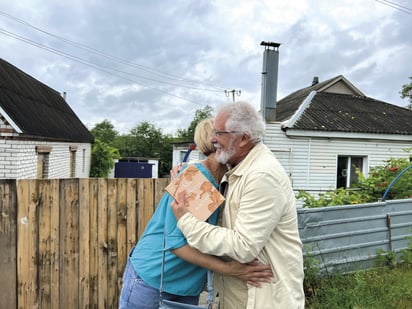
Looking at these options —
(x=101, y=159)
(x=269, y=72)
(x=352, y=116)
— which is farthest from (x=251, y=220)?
(x=101, y=159)

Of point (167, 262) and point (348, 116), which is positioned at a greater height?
point (348, 116)

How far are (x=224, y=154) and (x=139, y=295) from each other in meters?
0.79

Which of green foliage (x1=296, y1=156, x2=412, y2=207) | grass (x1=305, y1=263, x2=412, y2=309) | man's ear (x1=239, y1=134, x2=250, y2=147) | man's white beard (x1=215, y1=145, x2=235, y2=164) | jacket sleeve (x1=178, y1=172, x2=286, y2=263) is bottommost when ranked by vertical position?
grass (x1=305, y1=263, x2=412, y2=309)

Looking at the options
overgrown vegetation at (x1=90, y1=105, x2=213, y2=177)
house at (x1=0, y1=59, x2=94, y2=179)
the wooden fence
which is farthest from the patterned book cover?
overgrown vegetation at (x1=90, y1=105, x2=213, y2=177)

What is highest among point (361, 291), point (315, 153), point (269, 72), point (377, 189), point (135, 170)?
point (269, 72)

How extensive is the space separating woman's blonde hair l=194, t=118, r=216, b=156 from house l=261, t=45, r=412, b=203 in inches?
317

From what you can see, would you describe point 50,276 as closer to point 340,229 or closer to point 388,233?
point 340,229

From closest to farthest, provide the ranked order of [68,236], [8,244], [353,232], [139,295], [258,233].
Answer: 1. [258,233]
2. [139,295]
3. [8,244]
4. [68,236]
5. [353,232]

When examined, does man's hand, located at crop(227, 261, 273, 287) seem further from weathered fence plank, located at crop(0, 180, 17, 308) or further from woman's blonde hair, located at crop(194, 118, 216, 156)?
weathered fence plank, located at crop(0, 180, 17, 308)

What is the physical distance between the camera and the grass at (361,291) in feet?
10.0

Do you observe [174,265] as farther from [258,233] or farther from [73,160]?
[73,160]

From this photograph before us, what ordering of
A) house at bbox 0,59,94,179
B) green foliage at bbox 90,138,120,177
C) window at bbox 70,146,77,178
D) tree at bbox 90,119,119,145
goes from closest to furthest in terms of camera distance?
1. house at bbox 0,59,94,179
2. window at bbox 70,146,77,178
3. green foliage at bbox 90,138,120,177
4. tree at bbox 90,119,119,145

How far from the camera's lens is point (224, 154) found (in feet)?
5.02

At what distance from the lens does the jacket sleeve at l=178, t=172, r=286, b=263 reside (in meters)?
1.34
